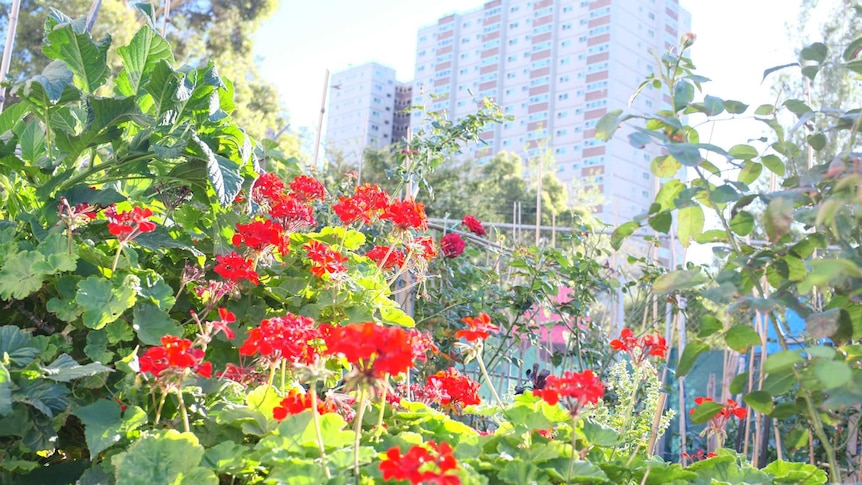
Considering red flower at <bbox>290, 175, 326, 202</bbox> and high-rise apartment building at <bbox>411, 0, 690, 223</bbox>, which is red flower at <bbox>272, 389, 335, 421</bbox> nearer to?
red flower at <bbox>290, 175, 326, 202</bbox>

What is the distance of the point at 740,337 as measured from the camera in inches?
44.6

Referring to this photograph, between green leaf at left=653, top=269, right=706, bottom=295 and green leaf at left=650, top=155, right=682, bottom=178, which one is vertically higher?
green leaf at left=650, top=155, right=682, bottom=178

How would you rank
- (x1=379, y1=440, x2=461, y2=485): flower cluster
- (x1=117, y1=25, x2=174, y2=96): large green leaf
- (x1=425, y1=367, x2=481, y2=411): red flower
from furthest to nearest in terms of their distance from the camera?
1. (x1=117, y1=25, x2=174, y2=96): large green leaf
2. (x1=425, y1=367, x2=481, y2=411): red flower
3. (x1=379, y1=440, x2=461, y2=485): flower cluster

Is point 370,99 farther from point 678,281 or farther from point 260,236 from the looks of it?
point 678,281

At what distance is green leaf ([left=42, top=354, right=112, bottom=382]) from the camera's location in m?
1.24

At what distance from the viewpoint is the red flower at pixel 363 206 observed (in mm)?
1880

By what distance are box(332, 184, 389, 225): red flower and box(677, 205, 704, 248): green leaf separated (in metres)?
0.91

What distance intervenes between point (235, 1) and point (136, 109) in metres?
11.3

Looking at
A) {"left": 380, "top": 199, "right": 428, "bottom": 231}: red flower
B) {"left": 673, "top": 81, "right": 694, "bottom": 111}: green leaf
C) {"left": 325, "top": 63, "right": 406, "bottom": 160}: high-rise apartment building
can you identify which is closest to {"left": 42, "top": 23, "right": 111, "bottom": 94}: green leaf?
{"left": 380, "top": 199, "right": 428, "bottom": 231}: red flower

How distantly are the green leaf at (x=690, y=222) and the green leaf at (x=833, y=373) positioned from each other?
0.37 meters

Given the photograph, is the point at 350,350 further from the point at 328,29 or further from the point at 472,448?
the point at 328,29

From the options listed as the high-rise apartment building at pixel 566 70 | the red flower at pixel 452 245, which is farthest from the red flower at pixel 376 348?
the high-rise apartment building at pixel 566 70

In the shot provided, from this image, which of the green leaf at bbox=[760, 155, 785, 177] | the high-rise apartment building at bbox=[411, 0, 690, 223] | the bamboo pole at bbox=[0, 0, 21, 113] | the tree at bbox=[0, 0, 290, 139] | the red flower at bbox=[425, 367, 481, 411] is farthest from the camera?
the high-rise apartment building at bbox=[411, 0, 690, 223]

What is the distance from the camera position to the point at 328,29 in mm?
17188
